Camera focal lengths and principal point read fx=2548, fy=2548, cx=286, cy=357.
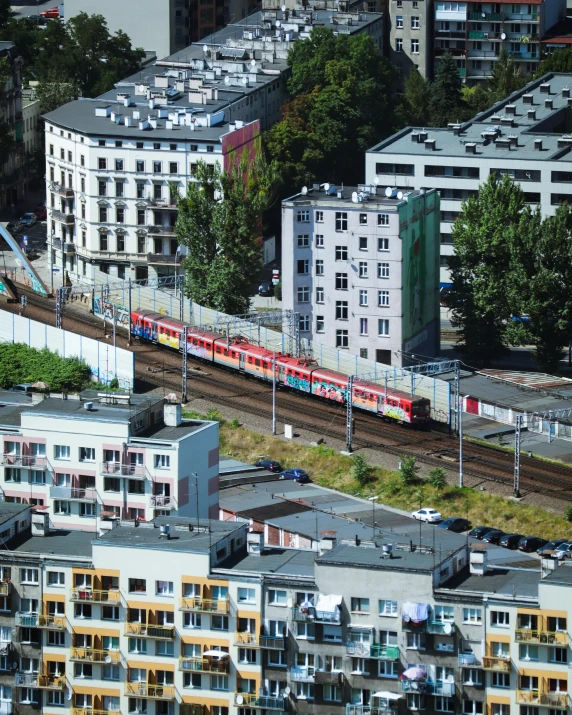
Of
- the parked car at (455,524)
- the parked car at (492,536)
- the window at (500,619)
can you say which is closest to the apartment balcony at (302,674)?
the window at (500,619)

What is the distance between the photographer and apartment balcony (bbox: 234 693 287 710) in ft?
352

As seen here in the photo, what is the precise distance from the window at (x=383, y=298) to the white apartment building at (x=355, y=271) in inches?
2.6

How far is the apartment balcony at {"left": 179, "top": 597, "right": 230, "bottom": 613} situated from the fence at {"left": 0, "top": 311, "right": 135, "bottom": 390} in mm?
59183

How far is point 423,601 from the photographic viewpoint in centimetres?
10581

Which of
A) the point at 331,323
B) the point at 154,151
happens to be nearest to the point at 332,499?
the point at 331,323

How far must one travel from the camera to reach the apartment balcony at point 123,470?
13125 cm

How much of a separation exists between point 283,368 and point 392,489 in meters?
19.2

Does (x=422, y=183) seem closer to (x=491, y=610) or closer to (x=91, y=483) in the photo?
(x=91, y=483)

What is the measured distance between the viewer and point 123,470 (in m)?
132

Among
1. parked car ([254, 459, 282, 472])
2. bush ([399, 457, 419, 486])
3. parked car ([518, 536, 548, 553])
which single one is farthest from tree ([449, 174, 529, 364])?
parked car ([518, 536, 548, 553])

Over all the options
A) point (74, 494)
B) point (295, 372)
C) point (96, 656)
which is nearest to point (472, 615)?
point (96, 656)

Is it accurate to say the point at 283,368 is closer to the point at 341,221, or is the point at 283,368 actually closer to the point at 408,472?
the point at 341,221

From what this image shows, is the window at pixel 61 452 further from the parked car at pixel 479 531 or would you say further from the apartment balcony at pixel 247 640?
the apartment balcony at pixel 247 640

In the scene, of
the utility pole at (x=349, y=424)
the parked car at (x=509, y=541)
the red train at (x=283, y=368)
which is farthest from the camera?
the red train at (x=283, y=368)
